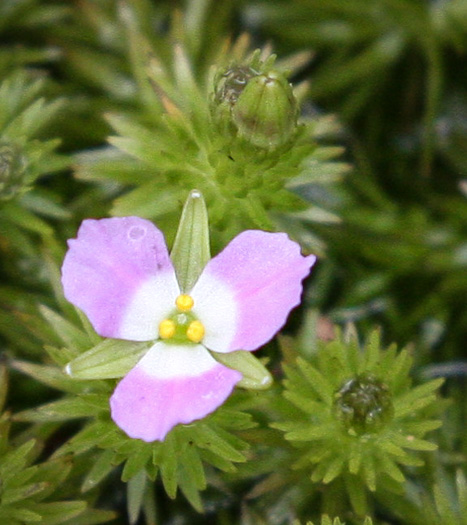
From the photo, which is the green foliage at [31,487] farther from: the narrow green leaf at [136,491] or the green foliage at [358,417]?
the green foliage at [358,417]

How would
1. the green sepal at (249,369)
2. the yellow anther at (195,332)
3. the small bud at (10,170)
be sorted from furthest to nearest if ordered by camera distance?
the small bud at (10,170)
the yellow anther at (195,332)
the green sepal at (249,369)

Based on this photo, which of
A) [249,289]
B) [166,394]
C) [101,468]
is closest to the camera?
[166,394]

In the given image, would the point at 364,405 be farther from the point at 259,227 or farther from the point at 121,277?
the point at 121,277

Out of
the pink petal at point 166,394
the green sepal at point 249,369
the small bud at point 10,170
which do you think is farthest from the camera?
the small bud at point 10,170

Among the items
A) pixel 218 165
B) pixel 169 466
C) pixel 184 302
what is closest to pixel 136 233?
pixel 184 302

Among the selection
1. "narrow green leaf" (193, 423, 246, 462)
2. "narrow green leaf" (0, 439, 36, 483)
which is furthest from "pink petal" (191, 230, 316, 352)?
"narrow green leaf" (0, 439, 36, 483)

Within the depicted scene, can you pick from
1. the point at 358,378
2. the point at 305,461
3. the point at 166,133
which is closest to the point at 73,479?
the point at 305,461

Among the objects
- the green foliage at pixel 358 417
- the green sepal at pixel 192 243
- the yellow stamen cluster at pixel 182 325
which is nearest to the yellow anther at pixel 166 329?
the yellow stamen cluster at pixel 182 325
